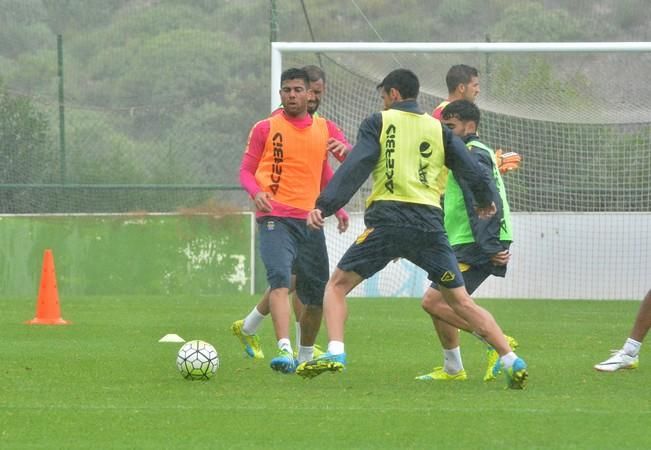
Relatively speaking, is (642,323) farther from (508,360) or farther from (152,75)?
(152,75)

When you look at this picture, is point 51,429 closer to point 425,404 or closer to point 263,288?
point 425,404

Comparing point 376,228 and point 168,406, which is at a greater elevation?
point 376,228

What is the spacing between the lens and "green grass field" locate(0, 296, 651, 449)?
7086 millimetres

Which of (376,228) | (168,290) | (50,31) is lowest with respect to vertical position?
(168,290)

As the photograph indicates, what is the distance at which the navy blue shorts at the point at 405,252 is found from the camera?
9.15 m

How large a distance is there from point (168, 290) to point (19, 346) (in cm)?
982

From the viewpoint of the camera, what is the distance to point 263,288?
22453 mm

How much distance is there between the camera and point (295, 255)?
34.0 ft

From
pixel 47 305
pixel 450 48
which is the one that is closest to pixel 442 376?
pixel 47 305

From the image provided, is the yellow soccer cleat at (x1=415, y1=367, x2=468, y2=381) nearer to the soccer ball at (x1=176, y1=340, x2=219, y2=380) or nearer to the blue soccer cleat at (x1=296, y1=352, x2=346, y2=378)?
the blue soccer cleat at (x1=296, y1=352, x2=346, y2=378)

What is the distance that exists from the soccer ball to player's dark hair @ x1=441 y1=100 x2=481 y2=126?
2.26 metres

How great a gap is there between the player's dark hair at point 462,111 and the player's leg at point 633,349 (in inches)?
70.3

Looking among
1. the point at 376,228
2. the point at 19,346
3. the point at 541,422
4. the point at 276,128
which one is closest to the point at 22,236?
the point at 19,346

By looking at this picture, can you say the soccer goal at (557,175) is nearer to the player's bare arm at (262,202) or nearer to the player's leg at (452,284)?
the player's bare arm at (262,202)
